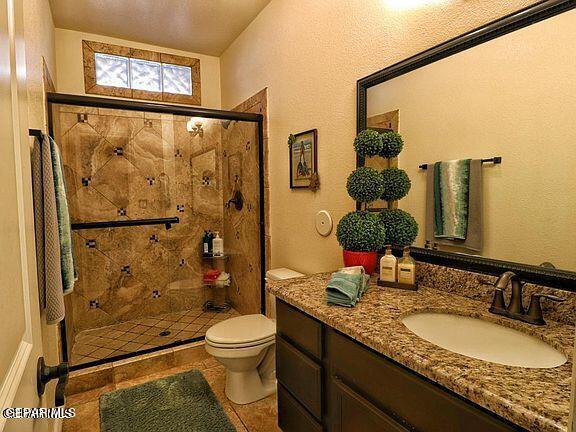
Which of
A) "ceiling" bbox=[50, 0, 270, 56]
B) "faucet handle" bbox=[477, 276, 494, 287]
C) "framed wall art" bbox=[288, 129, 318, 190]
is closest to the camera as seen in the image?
"faucet handle" bbox=[477, 276, 494, 287]

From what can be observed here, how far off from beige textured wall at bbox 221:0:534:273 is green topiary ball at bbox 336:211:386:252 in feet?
1.03

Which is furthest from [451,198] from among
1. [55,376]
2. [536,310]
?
[55,376]

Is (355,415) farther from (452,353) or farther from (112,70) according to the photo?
(112,70)

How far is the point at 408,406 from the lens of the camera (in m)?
0.87

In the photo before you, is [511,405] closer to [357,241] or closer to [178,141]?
[357,241]

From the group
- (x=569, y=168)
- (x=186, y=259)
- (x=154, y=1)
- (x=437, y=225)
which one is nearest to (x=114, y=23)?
(x=154, y=1)

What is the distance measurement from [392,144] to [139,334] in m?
2.50

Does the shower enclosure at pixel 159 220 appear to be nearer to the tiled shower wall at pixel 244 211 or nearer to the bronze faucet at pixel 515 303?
the tiled shower wall at pixel 244 211

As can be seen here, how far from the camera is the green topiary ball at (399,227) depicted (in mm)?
1440

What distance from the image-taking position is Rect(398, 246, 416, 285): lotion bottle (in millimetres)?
1361

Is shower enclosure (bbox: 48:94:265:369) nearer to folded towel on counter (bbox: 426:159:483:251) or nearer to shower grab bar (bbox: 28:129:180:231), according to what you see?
shower grab bar (bbox: 28:129:180:231)

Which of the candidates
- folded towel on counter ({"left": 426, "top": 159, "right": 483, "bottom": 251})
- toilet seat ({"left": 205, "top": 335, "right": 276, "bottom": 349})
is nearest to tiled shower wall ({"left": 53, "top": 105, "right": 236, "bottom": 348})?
toilet seat ({"left": 205, "top": 335, "right": 276, "bottom": 349})

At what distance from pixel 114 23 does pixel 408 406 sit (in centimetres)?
333

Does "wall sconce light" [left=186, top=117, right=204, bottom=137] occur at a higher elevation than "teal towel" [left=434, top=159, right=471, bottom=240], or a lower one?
higher
